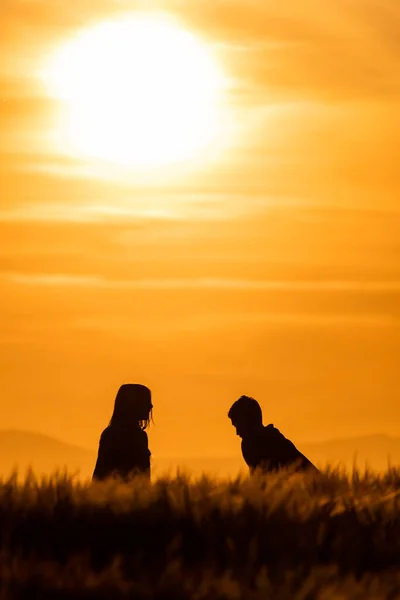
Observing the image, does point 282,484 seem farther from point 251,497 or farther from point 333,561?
point 333,561

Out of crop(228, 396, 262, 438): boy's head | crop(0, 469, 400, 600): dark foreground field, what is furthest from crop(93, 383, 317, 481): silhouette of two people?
crop(0, 469, 400, 600): dark foreground field

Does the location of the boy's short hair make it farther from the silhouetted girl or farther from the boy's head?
the silhouetted girl

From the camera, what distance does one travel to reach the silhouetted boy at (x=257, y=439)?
16.9 m

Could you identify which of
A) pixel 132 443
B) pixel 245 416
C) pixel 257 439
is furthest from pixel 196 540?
pixel 245 416

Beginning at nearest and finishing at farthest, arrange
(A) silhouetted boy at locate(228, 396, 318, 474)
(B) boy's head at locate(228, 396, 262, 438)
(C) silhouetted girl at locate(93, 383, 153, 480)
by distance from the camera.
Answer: (C) silhouetted girl at locate(93, 383, 153, 480)
(A) silhouetted boy at locate(228, 396, 318, 474)
(B) boy's head at locate(228, 396, 262, 438)

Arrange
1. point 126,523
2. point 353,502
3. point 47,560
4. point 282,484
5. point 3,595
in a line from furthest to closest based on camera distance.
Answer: point 282,484 < point 353,502 < point 126,523 < point 47,560 < point 3,595

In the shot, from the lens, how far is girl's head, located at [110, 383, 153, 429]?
16.4m

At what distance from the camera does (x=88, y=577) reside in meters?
9.02

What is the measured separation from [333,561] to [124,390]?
252 inches

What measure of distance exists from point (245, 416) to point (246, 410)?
0.27 feet

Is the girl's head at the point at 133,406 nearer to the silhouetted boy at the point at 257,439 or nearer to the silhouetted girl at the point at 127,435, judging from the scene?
the silhouetted girl at the point at 127,435

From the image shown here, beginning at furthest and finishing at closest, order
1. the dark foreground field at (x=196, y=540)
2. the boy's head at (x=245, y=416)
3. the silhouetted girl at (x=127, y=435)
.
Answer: the boy's head at (x=245, y=416)
the silhouetted girl at (x=127, y=435)
the dark foreground field at (x=196, y=540)

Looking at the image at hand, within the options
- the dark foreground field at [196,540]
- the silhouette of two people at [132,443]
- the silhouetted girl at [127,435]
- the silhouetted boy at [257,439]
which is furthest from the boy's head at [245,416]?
the dark foreground field at [196,540]

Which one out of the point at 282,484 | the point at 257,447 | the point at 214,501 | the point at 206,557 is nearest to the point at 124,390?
the point at 257,447
